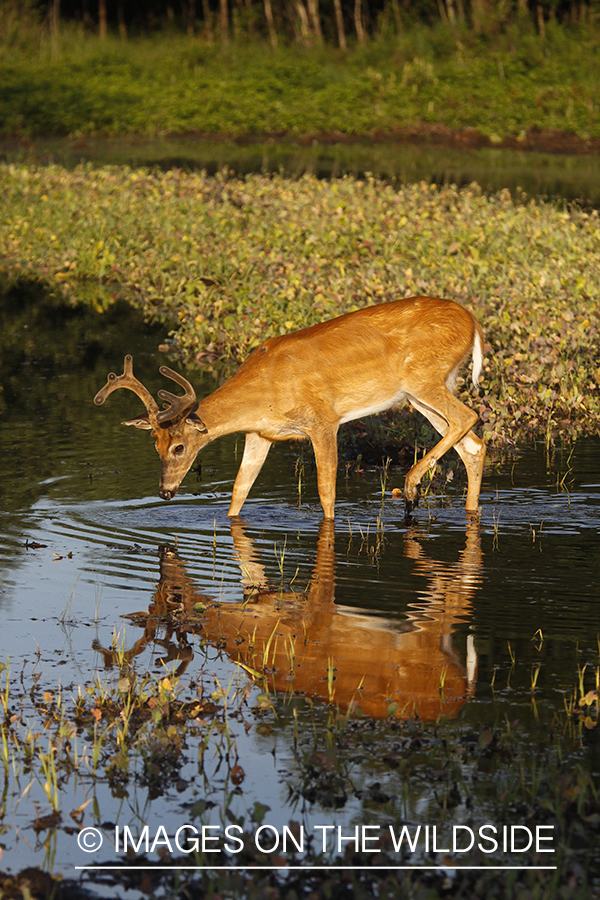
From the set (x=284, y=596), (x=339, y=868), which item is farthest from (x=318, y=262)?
(x=339, y=868)

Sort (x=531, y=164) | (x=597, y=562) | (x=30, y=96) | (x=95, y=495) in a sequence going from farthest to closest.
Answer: (x=30, y=96) → (x=531, y=164) → (x=95, y=495) → (x=597, y=562)

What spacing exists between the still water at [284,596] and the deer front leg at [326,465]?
0.14m

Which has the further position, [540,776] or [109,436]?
[109,436]

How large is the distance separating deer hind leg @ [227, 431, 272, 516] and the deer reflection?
99 cm

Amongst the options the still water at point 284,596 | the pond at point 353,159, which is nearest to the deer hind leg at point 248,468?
the still water at point 284,596

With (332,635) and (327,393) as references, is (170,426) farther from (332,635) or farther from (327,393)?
(332,635)

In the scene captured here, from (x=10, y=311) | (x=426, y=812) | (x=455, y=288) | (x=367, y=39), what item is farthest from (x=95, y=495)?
(x=367, y=39)

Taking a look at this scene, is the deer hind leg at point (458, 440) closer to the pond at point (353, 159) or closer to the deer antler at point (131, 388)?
the deer antler at point (131, 388)

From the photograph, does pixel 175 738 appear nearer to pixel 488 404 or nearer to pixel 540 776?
pixel 540 776

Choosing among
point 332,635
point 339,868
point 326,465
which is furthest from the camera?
point 326,465

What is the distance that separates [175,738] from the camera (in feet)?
18.9

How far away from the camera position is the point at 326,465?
9906 mm

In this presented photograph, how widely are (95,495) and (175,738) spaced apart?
4.94 metres

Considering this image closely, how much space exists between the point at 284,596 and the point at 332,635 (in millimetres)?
857
